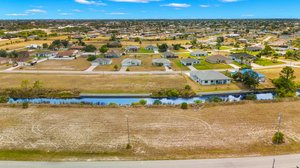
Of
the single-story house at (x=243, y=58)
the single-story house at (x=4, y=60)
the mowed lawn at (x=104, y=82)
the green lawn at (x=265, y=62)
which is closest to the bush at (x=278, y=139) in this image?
the mowed lawn at (x=104, y=82)

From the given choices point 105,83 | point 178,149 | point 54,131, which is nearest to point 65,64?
point 105,83

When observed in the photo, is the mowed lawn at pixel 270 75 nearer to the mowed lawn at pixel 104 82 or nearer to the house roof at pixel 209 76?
the house roof at pixel 209 76

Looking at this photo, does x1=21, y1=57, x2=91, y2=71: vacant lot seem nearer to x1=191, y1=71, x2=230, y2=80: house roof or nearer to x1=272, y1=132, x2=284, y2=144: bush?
x1=191, y1=71, x2=230, y2=80: house roof

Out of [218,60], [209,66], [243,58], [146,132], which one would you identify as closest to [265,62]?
[243,58]

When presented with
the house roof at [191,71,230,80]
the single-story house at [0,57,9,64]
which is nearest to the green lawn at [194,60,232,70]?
the house roof at [191,71,230,80]

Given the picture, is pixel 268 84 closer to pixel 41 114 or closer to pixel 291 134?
pixel 291 134

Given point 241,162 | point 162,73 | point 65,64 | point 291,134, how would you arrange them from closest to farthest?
point 241,162 → point 291,134 → point 162,73 → point 65,64

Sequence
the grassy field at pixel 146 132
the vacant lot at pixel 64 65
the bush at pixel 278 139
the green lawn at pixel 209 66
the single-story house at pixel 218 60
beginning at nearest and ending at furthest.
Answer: the grassy field at pixel 146 132 < the bush at pixel 278 139 < the vacant lot at pixel 64 65 < the green lawn at pixel 209 66 < the single-story house at pixel 218 60
